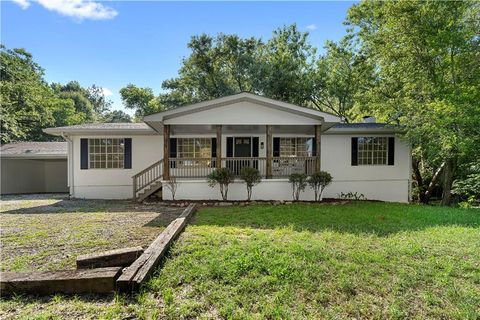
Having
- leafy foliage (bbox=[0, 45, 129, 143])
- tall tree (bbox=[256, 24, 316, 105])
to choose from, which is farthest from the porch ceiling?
leafy foliage (bbox=[0, 45, 129, 143])

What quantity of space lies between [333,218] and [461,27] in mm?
9339

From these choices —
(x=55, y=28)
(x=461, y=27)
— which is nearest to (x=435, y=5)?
(x=461, y=27)

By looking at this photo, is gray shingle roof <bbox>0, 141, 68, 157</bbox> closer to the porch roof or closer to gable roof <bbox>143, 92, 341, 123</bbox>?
the porch roof

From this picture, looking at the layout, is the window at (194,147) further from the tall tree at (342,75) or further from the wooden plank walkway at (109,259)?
the tall tree at (342,75)

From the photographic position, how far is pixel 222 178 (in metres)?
9.40

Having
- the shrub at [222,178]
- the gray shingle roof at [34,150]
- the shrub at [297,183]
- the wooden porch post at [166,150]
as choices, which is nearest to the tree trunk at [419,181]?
the shrub at [297,183]

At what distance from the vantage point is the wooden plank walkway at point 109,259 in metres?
3.43

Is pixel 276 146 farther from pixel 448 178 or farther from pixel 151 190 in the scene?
pixel 448 178

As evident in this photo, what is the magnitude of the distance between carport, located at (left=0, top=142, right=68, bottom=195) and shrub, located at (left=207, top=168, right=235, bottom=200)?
8.84m

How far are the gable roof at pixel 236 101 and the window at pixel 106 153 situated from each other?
2989 mm

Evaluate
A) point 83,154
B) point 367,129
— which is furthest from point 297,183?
point 83,154

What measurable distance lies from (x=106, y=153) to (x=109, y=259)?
29.8ft

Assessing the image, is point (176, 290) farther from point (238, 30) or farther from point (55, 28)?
point (238, 30)

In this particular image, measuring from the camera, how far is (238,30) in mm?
21422
